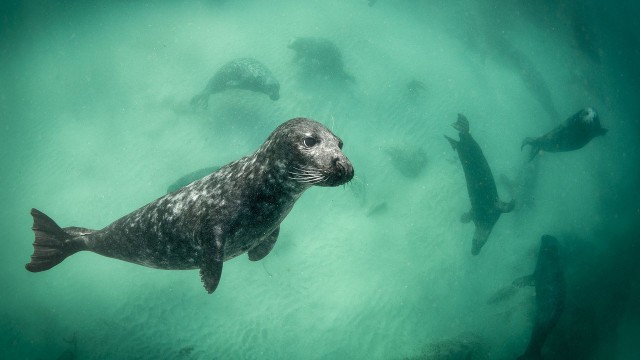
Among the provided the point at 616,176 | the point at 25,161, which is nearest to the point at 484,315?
the point at 25,161

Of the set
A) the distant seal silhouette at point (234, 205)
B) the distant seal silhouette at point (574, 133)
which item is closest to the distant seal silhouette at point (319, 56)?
the distant seal silhouette at point (574, 133)

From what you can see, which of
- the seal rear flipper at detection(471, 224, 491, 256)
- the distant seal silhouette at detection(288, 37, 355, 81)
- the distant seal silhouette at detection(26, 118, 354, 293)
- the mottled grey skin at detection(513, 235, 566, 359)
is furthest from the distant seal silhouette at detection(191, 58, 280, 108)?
the mottled grey skin at detection(513, 235, 566, 359)

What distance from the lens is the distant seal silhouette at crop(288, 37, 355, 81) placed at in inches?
739

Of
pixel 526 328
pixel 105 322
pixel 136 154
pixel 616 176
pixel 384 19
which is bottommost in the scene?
pixel 616 176

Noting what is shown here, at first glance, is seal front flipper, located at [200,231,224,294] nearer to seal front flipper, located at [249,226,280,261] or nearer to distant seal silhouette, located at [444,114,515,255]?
seal front flipper, located at [249,226,280,261]

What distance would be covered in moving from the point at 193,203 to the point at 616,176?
4409 cm

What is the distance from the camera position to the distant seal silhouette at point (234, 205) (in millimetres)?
2688

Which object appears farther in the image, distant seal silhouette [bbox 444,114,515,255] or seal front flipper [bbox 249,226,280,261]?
distant seal silhouette [bbox 444,114,515,255]

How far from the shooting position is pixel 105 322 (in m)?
10.6

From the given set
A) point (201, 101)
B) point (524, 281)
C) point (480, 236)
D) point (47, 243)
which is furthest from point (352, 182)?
point (47, 243)

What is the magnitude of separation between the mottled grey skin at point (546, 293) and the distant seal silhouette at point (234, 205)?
1111 centimetres

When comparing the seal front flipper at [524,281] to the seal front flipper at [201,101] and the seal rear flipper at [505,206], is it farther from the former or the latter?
the seal front flipper at [201,101]

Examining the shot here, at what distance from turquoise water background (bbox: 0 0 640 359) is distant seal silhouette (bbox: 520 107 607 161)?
4922 mm

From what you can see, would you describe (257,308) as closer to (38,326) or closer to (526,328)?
(38,326)
